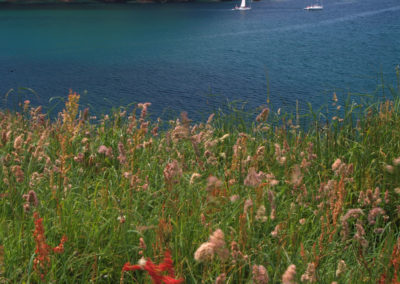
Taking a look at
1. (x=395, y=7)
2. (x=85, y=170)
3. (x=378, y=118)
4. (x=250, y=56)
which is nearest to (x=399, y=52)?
(x=250, y=56)

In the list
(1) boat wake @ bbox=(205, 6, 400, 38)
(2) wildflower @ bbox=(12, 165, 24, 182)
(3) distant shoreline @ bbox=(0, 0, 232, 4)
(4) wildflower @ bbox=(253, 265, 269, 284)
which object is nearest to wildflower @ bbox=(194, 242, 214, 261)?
(4) wildflower @ bbox=(253, 265, 269, 284)

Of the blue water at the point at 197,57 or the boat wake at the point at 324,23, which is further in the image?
the boat wake at the point at 324,23

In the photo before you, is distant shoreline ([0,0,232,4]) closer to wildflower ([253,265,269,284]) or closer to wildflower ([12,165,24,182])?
wildflower ([12,165,24,182])

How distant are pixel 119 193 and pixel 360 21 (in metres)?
31.3

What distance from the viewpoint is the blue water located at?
14227 millimetres

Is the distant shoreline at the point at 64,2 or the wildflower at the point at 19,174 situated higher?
the distant shoreline at the point at 64,2

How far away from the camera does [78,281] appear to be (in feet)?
7.13

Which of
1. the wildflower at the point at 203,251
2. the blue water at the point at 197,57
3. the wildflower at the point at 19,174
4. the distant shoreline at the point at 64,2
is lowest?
the blue water at the point at 197,57

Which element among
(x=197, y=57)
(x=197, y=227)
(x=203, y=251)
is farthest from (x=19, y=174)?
(x=197, y=57)

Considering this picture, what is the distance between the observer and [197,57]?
70.1 feet

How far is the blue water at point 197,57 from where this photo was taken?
46.7ft

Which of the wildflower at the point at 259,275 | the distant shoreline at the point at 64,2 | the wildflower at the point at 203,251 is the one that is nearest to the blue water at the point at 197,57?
the wildflower at the point at 259,275

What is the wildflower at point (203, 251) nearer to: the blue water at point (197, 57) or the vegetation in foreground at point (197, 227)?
the vegetation in foreground at point (197, 227)

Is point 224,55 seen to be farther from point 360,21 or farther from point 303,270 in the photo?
point 303,270
